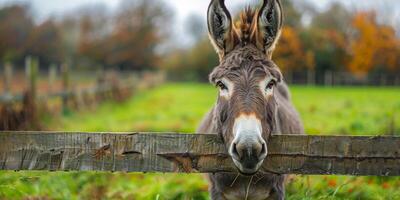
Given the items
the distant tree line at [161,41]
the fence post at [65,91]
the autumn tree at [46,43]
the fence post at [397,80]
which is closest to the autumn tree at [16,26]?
the distant tree line at [161,41]

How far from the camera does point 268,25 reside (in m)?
3.58

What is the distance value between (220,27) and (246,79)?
2.07 ft

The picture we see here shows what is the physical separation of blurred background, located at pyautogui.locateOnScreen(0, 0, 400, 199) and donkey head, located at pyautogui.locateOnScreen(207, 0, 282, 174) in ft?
2.28

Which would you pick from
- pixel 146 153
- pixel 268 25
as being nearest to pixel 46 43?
pixel 268 25

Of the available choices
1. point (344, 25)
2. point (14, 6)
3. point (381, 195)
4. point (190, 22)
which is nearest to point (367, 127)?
point (381, 195)

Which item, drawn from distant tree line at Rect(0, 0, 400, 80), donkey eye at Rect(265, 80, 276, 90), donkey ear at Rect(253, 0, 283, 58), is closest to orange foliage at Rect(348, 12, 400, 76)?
distant tree line at Rect(0, 0, 400, 80)

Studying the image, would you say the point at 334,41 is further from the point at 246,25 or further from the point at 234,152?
the point at 234,152

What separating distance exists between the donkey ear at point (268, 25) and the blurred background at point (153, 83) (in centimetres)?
70

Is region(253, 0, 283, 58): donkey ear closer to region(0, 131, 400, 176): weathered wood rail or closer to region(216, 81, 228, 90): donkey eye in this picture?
region(216, 81, 228, 90): donkey eye

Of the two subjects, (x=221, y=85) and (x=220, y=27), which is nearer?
(x=221, y=85)

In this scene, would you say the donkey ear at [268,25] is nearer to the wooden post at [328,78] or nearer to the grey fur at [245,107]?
the grey fur at [245,107]

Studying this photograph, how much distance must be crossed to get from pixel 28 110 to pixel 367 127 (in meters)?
7.71

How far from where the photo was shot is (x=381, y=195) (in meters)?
4.47

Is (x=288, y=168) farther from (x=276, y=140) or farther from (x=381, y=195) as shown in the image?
(x=381, y=195)
